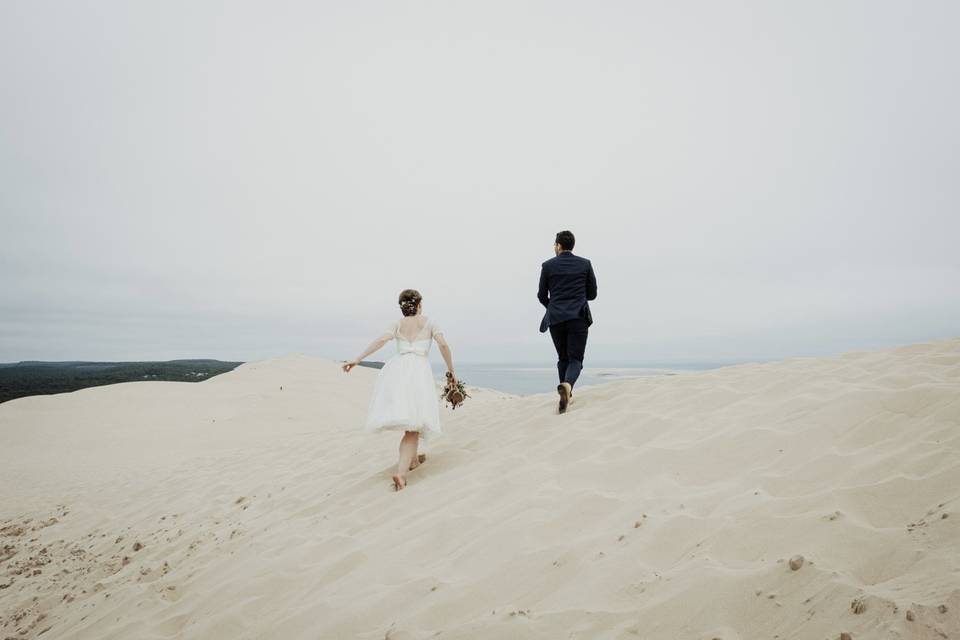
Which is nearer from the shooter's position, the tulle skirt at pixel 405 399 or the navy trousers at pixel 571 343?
the tulle skirt at pixel 405 399

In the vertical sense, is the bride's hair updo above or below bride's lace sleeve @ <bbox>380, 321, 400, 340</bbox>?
above

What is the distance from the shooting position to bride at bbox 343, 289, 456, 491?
15.4ft

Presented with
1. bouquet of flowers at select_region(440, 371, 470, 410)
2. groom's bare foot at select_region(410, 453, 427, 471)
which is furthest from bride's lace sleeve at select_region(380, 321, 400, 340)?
groom's bare foot at select_region(410, 453, 427, 471)

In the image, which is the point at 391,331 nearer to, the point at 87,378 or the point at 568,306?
the point at 568,306

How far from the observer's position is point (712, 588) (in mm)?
2021

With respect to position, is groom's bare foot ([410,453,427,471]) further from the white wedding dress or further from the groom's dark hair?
the groom's dark hair

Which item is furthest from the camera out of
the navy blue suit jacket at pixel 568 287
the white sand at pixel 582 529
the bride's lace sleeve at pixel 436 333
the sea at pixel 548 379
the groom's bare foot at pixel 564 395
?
the sea at pixel 548 379

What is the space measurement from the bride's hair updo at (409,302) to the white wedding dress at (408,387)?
7cm

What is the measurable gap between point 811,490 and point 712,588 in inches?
41.6

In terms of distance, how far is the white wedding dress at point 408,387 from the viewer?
4.70m

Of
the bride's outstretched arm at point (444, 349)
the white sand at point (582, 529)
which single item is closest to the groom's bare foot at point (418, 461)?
the white sand at point (582, 529)

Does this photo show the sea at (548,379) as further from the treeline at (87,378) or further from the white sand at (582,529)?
the treeline at (87,378)

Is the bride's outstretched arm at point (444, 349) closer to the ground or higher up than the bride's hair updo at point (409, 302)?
closer to the ground

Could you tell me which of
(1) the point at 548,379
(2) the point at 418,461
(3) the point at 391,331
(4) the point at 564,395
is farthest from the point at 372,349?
Answer: (1) the point at 548,379
